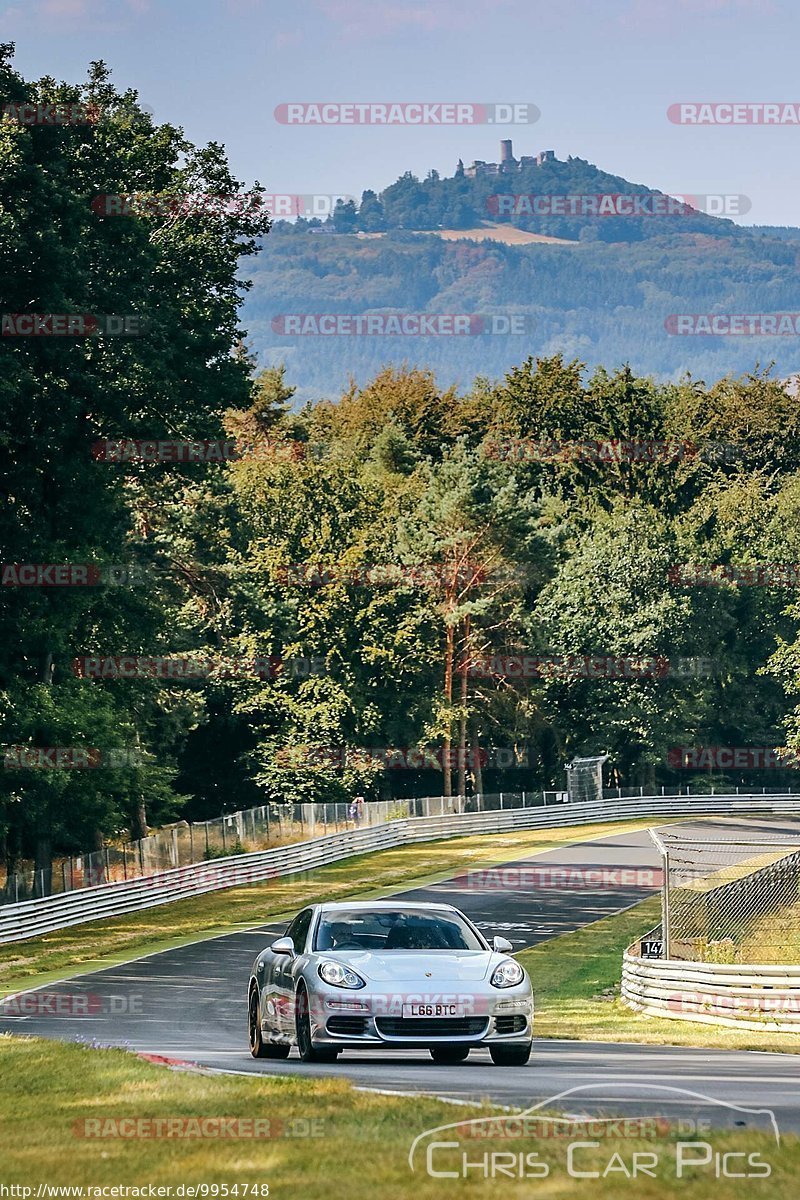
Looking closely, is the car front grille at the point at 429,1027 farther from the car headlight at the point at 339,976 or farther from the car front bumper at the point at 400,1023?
the car headlight at the point at 339,976

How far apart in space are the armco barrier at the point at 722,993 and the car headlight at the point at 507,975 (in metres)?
7.80

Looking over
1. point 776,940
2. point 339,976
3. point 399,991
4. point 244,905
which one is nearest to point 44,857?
point 244,905

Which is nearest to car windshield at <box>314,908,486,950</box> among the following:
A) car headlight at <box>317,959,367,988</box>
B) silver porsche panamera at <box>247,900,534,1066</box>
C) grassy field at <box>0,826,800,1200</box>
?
silver porsche panamera at <box>247,900,534,1066</box>

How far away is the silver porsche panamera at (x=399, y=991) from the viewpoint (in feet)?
45.6

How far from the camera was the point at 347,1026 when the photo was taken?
13984mm

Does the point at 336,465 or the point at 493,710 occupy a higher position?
the point at 336,465

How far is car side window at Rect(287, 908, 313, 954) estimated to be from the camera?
15.2m

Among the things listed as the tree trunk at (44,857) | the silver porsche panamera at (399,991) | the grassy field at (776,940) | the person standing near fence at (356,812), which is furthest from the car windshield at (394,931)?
the person standing near fence at (356,812)

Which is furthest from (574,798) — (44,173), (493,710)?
(44,173)

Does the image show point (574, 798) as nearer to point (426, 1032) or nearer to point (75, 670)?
point (75, 670)

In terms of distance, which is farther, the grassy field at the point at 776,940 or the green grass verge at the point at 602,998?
the grassy field at the point at 776,940

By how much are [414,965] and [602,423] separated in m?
91.0

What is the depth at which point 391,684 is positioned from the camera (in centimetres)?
8044

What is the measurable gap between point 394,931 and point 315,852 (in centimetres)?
4218
